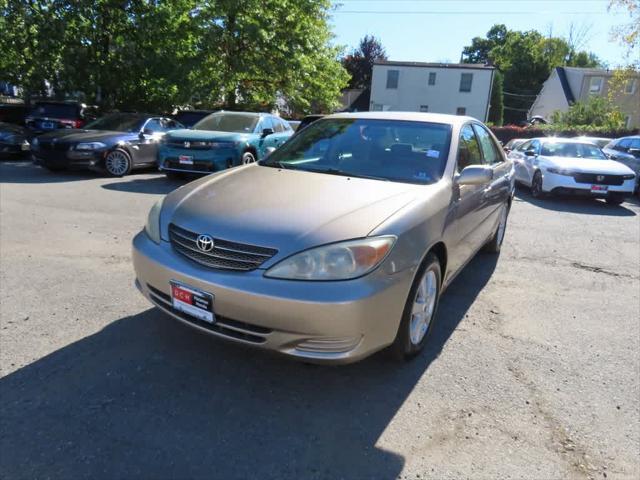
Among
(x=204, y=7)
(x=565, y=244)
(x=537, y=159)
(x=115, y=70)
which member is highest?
(x=204, y=7)

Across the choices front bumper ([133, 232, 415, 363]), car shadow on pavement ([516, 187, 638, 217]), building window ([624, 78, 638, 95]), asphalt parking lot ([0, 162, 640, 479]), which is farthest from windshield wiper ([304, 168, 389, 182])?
building window ([624, 78, 638, 95])

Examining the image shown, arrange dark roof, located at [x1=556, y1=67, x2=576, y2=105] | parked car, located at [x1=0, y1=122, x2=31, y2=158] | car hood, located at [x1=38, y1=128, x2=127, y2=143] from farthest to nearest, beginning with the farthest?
dark roof, located at [x1=556, y1=67, x2=576, y2=105], parked car, located at [x1=0, y1=122, x2=31, y2=158], car hood, located at [x1=38, y1=128, x2=127, y2=143]

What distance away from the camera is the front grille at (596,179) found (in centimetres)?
981

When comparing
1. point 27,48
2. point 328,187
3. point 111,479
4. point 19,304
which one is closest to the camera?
point 111,479

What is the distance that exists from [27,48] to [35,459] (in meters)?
18.0

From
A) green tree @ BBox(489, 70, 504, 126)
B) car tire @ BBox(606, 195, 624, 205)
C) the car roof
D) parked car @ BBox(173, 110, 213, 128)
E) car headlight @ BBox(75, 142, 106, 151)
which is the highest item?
green tree @ BBox(489, 70, 504, 126)

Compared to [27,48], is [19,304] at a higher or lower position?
lower

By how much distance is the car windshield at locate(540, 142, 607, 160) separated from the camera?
11.1 metres

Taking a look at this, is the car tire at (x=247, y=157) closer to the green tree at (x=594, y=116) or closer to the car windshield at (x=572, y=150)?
the car windshield at (x=572, y=150)

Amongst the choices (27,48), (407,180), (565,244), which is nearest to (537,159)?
(565,244)

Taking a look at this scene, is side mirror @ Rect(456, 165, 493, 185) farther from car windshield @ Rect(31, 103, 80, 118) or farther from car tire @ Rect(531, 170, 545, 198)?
car windshield @ Rect(31, 103, 80, 118)

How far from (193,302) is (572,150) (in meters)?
11.2

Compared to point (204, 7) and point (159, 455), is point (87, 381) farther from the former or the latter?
point (204, 7)

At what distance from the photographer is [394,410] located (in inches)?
105
